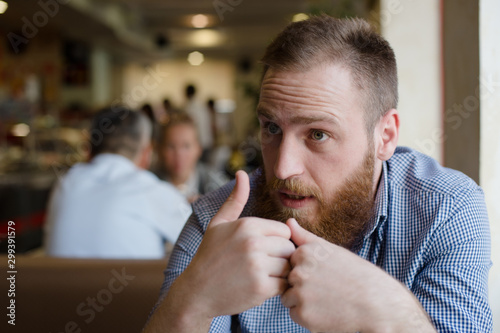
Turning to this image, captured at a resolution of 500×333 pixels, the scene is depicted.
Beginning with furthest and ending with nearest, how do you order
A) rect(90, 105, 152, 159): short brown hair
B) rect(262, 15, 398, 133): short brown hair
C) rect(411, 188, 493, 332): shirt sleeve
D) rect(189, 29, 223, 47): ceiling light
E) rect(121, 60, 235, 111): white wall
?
rect(121, 60, 235, 111): white wall < rect(189, 29, 223, 47): ceiling light < rect(90, 105, 152, 159): short brown hair < rect(262, 15, 398, 133): short brown hair < rect(411, 188, 493, 332): shirt sleeve

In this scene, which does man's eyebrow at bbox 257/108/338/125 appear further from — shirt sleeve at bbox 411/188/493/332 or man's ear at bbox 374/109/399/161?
shirt sleeve at bbox 411/188/493/332

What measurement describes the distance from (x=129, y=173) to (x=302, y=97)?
1455 mm

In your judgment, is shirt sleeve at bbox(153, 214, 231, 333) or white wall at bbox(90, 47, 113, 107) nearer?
shirt sleeve at bbox(153, 214, 231, 333)

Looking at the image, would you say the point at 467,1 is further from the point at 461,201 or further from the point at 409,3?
the point at 461,201

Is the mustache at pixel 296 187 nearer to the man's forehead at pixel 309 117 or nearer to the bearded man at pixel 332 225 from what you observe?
the bearded man at pixel 332 225

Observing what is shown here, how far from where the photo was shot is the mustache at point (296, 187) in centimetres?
115

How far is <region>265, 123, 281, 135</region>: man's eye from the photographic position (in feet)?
4.02

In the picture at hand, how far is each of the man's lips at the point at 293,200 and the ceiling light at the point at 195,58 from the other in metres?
15.9

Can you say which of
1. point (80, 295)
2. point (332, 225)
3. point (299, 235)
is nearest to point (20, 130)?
point (80, 295)

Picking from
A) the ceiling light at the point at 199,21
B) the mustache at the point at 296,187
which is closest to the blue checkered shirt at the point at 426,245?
the mustache at the point at 296,187

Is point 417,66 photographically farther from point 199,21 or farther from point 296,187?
point 199,21

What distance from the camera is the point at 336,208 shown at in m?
1.23

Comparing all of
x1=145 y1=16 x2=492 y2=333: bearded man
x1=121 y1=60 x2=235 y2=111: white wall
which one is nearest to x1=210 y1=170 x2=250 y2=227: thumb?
x1=145 y1=16 x2=492 y2=333: bearded man

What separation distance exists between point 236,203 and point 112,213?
1350 millimetres
